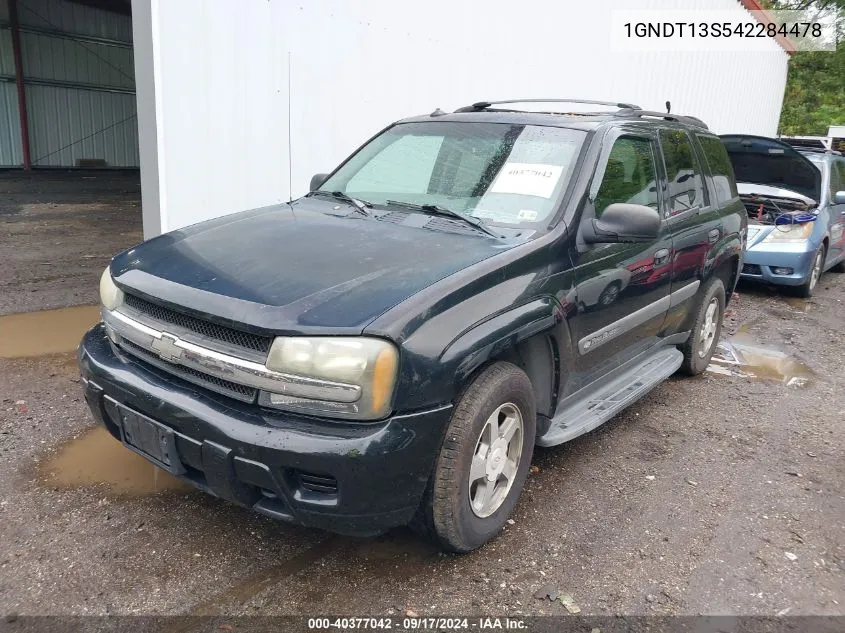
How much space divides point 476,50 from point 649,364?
18.5 ft

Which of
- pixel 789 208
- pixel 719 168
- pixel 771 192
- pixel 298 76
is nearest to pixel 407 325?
pixel 719 168

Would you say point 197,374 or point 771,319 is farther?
point 771,319

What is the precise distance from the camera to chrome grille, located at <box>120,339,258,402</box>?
2.43 metres

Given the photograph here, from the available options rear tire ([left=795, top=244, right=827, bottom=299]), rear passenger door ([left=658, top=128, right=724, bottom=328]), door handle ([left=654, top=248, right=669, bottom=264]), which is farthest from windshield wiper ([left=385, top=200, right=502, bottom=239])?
rear tire ([left=795, top=244, right=827, bottom=299])

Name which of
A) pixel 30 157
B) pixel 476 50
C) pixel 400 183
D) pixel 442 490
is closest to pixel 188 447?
pixel 442 490

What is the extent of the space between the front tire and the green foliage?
31.1 meters

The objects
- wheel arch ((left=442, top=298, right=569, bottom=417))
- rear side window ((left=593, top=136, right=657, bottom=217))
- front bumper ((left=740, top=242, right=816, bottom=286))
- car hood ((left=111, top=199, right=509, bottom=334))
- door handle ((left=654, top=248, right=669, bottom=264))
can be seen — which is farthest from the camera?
front bumper ((left=740, top=242, right=816, bottom=286))

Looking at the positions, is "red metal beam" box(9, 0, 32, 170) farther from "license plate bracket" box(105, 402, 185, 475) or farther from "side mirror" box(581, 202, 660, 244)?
"side mirror" box(581, 202, 660, 244)

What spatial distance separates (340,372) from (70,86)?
80.3 ft

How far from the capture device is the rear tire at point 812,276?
793 cm

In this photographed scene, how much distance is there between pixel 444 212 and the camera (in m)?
3.34

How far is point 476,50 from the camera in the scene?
8.59m

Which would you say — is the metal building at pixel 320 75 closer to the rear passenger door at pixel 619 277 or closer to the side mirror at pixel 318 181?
the side mirror at pixel 318 181

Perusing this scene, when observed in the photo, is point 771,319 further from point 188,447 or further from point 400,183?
point 188,447
